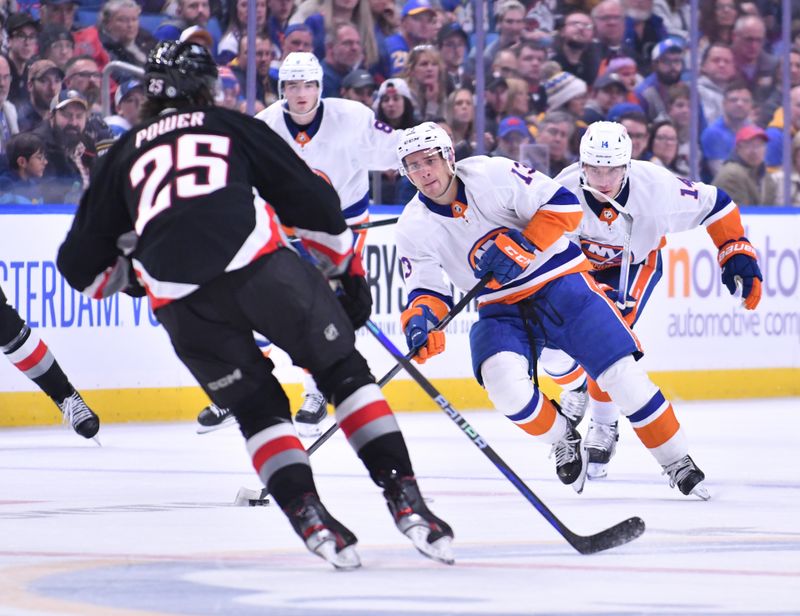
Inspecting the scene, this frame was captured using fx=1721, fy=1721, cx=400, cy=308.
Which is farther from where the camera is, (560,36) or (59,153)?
(560,36)

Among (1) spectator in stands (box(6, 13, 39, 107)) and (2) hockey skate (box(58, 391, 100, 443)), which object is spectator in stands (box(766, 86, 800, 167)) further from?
(2) hockey skate (box(58, 391, 100, 443))

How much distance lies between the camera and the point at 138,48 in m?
7.78

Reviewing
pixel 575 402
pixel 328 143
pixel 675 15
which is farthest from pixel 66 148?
pixel 675 15

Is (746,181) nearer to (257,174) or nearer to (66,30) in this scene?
(66,30)

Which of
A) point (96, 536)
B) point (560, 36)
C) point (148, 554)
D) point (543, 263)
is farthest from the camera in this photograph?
point (560, 36)

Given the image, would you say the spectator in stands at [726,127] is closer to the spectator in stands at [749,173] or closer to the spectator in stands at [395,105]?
the spectator in stands at [749,173]

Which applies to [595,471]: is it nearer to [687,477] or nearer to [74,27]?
[687,477]

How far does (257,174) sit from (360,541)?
0.94 metres

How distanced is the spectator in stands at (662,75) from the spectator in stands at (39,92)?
12.1 feet

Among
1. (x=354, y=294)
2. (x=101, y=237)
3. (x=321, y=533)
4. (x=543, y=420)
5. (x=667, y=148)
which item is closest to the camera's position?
(x=321, y=533)

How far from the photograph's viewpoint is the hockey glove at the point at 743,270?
5469 mm

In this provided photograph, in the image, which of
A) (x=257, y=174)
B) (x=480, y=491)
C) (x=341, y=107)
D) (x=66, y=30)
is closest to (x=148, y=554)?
(x=257, y=174)

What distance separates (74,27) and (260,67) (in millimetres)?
974

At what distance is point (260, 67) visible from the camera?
27.0 ft
